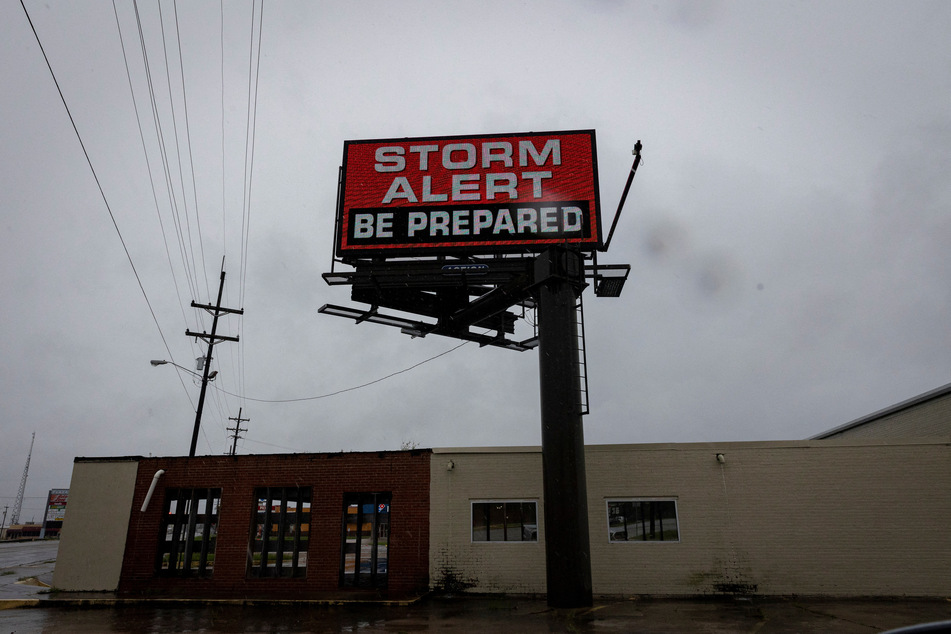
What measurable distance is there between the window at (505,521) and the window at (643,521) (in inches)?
78.8

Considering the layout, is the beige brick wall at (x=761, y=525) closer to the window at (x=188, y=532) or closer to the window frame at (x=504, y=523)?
the window frame at (x=504, y=523)

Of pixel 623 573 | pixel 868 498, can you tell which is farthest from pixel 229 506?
pixel 868 498

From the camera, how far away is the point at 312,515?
56.3 ft

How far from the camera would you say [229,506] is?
58.1 ft

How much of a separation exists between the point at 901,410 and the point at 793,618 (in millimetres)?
9635

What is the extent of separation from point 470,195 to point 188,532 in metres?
12.5

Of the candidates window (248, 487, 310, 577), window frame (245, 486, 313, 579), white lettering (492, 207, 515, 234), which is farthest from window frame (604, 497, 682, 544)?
window (248, 487, 310, 577)

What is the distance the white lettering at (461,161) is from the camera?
17.8 meters

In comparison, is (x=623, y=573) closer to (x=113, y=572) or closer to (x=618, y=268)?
(x=618, y=268)

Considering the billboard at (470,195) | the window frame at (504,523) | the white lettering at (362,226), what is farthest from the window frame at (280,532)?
the white lettering at (362,226)

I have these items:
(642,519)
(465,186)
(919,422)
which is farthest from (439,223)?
(919,422)

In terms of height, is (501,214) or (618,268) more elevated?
(501,214)

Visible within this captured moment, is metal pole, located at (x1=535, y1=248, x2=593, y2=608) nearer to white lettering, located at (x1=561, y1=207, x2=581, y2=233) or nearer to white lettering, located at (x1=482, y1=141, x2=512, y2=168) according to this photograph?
white lettering, located at (x1=561, y1=207, x2=581, y2=233)

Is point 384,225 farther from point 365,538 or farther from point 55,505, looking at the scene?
point 55,505
